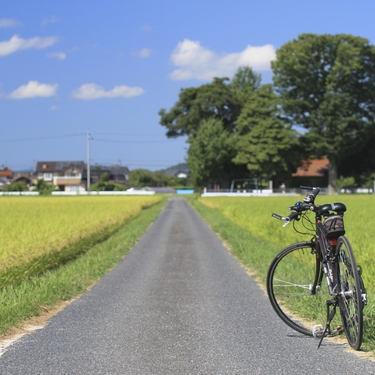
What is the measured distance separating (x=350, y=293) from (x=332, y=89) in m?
60.2

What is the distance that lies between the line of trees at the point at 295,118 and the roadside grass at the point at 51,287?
51.7 metres

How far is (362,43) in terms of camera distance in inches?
2454

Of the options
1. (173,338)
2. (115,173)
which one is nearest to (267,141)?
(173,338)

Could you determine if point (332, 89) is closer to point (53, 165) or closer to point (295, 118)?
point (295, 118)

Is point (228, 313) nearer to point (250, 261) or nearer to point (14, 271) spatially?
point (14, 271)

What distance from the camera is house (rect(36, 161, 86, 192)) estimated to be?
118 metres

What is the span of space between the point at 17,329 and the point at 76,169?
117 metres

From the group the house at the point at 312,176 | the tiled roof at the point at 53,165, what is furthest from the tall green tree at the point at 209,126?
the tiled roof at the point at 53,165

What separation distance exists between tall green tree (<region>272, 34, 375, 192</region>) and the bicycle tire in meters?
57.8

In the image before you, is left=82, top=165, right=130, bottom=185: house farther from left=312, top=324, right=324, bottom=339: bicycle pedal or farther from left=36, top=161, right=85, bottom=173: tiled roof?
left=312, top=324, right=324, bottom=339: bicycle pedal

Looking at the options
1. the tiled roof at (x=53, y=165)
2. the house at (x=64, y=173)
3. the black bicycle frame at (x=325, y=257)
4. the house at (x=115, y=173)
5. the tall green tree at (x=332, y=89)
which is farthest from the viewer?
the house at (x=115, y=173)

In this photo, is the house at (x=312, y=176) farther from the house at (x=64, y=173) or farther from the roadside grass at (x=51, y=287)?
the roadside grass at (x=51, y=287)

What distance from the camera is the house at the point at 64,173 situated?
118 m

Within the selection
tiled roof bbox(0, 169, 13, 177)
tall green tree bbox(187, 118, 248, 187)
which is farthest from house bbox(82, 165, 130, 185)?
tall green tree bbox(187, 118, 248, 187)
